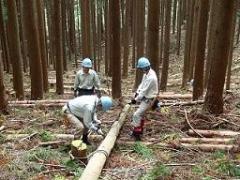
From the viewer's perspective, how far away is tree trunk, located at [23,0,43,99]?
12.8 m

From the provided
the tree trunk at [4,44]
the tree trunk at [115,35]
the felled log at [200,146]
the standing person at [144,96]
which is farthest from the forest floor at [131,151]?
the tree trunk at [4,44]

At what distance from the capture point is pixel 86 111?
7590mm

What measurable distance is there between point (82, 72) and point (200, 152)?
3.47 meters

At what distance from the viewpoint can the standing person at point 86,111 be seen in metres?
7.57

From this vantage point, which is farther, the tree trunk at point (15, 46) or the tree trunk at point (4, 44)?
the tree trunk at point (4, 44)

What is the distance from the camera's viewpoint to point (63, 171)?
274 inches

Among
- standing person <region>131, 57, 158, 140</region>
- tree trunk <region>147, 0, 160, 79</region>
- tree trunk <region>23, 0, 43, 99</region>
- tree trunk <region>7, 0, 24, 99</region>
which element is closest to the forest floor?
standing person <region>131, 57, 158, 140</region>

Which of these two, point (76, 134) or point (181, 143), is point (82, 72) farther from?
point (181, 143)

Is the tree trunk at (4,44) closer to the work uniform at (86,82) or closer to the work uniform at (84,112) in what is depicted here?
the work uniform at (86,82)

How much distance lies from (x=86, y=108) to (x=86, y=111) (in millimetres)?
56

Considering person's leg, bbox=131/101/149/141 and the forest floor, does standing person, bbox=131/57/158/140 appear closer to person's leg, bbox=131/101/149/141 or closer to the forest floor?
person's leg, bbox=131/101/149/141

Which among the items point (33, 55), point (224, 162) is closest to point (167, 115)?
point (224, 162)

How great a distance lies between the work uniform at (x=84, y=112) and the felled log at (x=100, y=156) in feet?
1.21

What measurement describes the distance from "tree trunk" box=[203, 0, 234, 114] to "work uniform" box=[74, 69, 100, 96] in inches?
103
